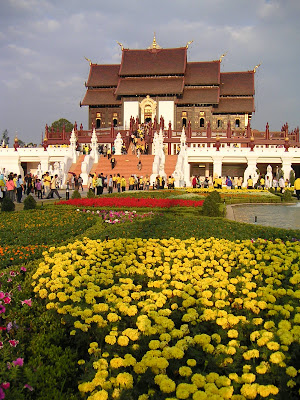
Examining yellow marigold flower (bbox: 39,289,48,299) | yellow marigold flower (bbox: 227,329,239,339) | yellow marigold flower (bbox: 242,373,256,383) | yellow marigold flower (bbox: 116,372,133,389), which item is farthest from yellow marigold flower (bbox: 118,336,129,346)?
yellow marigold flower (bbox: 39,289,48,299)

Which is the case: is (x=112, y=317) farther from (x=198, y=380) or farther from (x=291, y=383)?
(x=291, y=383)

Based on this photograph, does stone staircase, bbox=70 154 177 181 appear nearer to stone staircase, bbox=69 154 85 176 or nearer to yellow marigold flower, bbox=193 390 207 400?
stone staircase, bbox=69 154 85 176

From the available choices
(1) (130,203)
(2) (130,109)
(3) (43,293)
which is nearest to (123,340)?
(3) (43,293)

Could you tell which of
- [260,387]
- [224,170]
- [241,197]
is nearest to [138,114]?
[224,170]

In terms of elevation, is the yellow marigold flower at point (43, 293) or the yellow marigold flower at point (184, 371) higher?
the yellow marigold flower at point (43, 293)

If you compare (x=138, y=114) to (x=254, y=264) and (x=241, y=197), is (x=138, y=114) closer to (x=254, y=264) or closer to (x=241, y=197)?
(x=241, y=197)

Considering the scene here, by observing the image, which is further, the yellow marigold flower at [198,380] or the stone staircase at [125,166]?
the stone staircase at [125,166]

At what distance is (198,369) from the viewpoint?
10.5ft

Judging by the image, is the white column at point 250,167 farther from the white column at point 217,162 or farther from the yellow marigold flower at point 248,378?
the yellow marigold flower at point 248,378

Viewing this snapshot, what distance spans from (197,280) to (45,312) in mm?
1896

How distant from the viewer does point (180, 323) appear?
13.7 ft

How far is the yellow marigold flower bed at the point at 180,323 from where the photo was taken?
3084 millimetres

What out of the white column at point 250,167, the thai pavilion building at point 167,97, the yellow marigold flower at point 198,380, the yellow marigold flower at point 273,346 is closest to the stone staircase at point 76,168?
the thai pavilion building at point 167,97

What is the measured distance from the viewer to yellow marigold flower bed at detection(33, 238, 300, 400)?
121 inches
